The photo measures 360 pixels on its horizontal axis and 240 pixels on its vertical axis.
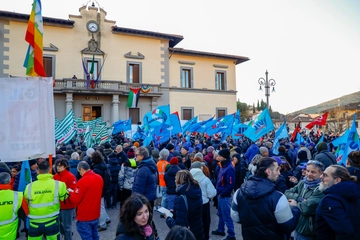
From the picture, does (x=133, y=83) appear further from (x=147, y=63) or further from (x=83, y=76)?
(x=83, y=76)

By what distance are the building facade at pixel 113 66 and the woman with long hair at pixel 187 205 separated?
1939 cm

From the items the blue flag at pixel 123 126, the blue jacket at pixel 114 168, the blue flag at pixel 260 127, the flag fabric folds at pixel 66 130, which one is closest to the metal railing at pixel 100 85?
the blue flag at pixel 123 126

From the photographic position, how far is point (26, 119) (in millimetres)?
3592

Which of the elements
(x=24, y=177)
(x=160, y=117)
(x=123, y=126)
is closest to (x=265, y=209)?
(x=24, y=177)

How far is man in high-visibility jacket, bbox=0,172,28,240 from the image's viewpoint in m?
3.23

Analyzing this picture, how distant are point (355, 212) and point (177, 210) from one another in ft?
6.89

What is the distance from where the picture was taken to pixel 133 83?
2367cm

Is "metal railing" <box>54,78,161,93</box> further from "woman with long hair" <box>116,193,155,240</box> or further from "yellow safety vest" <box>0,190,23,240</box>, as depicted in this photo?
"woman with long hair" <box>116,193,155,240</box>

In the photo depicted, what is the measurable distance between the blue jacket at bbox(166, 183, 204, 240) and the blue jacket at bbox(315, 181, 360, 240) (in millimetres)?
1624

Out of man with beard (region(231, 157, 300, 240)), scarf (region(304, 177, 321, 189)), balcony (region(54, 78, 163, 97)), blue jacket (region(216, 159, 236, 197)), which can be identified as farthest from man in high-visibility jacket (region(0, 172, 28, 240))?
balcony (region(54, 78, 163, 97))

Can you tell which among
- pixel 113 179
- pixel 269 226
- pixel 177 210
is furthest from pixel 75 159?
pixel 269 226

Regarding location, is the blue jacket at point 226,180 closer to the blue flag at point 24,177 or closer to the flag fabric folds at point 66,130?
the blue flag at point 24,177

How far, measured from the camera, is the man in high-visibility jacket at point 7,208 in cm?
323

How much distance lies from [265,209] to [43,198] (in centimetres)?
282
